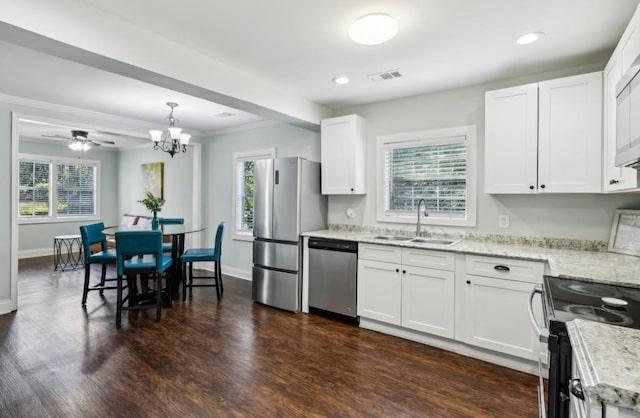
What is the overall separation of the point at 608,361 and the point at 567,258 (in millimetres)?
1897

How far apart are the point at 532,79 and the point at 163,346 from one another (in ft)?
13.5

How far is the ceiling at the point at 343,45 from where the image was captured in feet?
6.75

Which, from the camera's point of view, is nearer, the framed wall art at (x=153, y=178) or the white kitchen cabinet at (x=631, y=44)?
the white kitchen cabinet at (x=631, y=44)

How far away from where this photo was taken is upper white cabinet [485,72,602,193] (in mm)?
2525

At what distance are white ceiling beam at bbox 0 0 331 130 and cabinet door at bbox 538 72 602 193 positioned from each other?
8.28 ft

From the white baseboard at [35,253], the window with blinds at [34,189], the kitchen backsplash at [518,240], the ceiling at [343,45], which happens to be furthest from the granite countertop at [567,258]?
the window with blinds at [34,189]

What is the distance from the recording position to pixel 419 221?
3.60 meters

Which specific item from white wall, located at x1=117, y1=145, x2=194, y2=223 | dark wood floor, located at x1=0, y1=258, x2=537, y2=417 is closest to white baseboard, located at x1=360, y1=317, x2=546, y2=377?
dark wood floor, located at x1=0, y1=258, x2=537, y2=417

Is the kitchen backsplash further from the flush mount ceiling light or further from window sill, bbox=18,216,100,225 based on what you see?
window sill, bbox=18,216,100,225

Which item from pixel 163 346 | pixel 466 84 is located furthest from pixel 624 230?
pixel 163 346

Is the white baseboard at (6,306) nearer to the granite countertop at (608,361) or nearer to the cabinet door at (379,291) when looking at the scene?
the cabinet door at (379,291)

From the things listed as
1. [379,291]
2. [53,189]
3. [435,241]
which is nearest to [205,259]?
[379,291]

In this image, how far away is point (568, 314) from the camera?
1.25m

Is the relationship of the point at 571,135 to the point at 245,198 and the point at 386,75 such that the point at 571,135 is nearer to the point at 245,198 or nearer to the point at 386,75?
the point at 386,75
